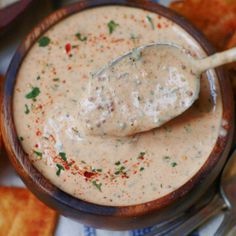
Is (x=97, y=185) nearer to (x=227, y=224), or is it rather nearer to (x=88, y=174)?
(x=88, y=174)

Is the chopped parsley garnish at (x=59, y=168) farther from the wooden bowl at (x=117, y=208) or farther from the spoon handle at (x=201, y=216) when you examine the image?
the spoon handle at (x=201, y=216)

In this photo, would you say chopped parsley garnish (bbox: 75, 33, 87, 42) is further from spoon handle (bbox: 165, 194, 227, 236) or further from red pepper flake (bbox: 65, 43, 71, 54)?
spoon handle (bbox: 165, 194, 227, 236)

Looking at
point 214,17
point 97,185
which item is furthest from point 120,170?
point 214,17

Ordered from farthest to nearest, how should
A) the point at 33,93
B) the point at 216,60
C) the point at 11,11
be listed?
the point at 11,11 → the point at 33,93 → the point at 216,60

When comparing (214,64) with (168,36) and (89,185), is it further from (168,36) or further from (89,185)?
(89,185)

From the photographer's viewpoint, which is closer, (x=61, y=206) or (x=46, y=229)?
(x=61, y=206)

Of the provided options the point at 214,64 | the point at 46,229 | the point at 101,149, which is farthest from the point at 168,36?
the point at 46,229
